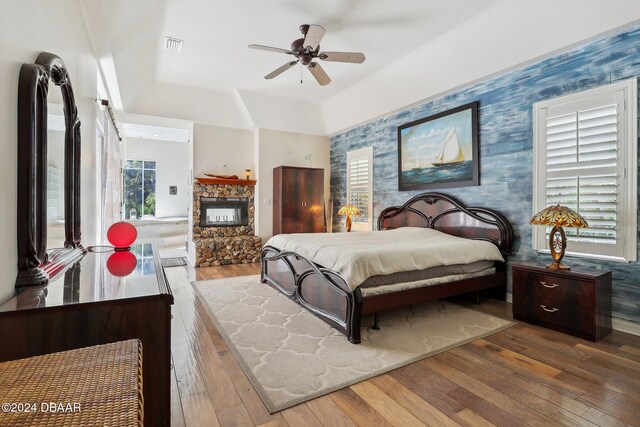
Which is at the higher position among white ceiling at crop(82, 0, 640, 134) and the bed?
white ceiling at crop(82, 0, 640, 134)

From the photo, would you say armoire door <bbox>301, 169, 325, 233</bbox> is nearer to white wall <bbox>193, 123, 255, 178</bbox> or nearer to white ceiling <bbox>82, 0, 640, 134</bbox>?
white wall <bbox>193, 123, 255, 178</bbox>

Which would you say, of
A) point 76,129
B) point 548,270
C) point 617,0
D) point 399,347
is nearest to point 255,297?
point 399,347

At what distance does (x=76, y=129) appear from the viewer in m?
2.26

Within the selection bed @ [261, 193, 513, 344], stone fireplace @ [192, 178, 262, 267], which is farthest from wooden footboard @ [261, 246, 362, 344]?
stone fireplace @ [192, 178, 262, 267]

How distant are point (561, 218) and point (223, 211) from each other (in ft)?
17.7

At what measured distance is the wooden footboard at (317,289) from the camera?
2.58 meters

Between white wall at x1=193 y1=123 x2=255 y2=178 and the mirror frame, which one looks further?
white wall at x1=193 y1=123 x2=255 y2=178

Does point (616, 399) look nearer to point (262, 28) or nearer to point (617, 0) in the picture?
point (617, 0)

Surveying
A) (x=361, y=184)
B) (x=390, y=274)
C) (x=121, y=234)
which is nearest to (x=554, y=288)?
(x=390, y=274)

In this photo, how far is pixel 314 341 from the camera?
2609 millimetres

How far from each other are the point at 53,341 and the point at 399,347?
219cm

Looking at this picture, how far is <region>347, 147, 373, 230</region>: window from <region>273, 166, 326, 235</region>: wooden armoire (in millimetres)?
620

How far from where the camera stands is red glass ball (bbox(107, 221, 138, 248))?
2.41 m

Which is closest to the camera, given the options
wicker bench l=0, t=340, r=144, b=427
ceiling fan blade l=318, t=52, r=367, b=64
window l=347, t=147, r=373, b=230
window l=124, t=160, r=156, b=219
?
wicker bench l=0, t=340, r=144, b=427
